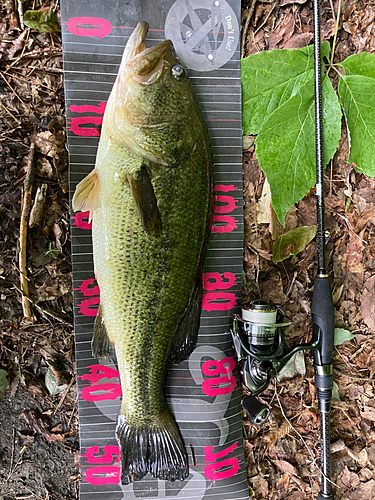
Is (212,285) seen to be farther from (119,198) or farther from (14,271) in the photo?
(14,271)

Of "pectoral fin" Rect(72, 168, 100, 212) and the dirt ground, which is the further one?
the dirt ground

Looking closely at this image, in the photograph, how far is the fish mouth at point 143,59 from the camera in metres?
1.40

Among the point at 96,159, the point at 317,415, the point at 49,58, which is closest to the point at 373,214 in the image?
the point at 317,415

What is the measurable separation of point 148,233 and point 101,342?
553 mm

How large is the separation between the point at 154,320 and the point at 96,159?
0.74m

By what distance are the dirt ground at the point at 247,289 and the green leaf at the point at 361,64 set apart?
7 cm

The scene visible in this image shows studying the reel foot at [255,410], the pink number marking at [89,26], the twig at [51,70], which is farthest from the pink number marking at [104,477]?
the pink number marking at [89,26]

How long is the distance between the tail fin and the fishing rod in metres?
0.37

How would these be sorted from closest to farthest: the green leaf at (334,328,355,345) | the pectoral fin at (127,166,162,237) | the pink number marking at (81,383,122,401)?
the pectoral fin at (127,166,162,237), the pink number marking at (81,383,122,401), the green leaf at (334,328,355,345)

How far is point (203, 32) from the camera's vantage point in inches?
65.1

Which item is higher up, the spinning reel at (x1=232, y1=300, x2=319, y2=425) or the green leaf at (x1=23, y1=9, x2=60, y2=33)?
the green leaf at (x1=23, y1=9, x2=60, y2=33)

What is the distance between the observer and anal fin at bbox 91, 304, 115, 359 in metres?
1.57

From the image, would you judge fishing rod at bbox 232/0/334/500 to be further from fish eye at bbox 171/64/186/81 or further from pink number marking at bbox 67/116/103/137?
pink number marking at bbox 67/116/103/137

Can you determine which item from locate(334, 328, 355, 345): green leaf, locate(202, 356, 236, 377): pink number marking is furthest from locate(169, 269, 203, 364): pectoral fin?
locate(334, 328, 355, 345): green leaf
